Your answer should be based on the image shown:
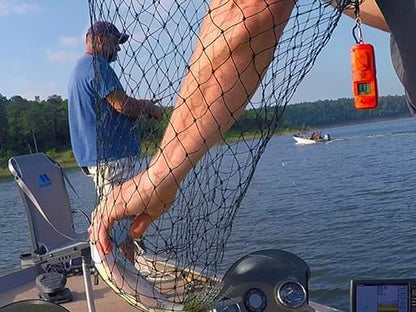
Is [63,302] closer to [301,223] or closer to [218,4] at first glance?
[218,4]

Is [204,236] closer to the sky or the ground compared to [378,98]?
closer to the ground

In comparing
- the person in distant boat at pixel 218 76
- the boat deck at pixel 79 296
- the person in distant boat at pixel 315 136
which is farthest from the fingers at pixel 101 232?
the person in distant boat at pixel 315 136

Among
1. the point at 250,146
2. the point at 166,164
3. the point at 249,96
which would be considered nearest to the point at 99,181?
the point at 250,146

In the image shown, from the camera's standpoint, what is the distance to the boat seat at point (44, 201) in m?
3.92

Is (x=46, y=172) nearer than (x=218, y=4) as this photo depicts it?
No

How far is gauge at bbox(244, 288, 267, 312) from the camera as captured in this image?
6.69 ft

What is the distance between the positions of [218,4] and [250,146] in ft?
1.51

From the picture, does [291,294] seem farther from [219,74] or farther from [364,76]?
[219,74]

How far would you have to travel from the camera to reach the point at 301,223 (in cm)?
1218

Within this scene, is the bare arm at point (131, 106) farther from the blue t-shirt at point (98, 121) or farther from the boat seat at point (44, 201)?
the boat seat at point (44, 201)

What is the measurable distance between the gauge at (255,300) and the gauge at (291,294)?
56 mm

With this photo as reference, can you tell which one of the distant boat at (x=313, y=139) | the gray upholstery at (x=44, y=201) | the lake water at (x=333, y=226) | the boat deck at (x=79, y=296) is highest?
the gray upholstery at (x=44, y=201)

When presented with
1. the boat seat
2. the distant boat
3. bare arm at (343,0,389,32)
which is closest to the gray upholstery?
the boat seat

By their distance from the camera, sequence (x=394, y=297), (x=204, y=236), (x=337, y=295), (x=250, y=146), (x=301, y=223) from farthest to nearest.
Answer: (x=301, y=223)
(x=337, y=295)
(x=394, y=297)
(x=204, y=236)
(x=250, y=146)
